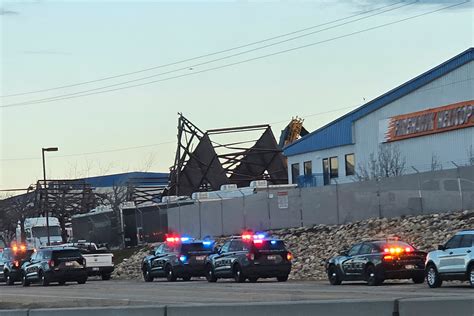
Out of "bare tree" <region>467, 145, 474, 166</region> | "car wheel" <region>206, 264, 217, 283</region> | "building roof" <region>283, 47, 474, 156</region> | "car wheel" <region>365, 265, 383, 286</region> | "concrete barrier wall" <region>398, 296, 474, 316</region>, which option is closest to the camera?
"concrete barrier wall" <region>398, 296, 474, 316</region>

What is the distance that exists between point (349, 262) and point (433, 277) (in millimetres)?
4694

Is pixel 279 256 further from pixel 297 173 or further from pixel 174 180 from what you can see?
pixel 174 180

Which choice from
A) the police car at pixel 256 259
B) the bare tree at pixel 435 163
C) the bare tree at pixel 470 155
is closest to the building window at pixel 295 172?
the bare tree at pixel 435 163

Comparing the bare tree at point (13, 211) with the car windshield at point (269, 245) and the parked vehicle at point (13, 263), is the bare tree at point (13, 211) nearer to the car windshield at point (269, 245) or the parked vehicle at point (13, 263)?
A: the parked vehicle at point (13, 263)

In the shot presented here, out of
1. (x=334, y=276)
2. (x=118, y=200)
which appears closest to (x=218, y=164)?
(x=118, y=200)

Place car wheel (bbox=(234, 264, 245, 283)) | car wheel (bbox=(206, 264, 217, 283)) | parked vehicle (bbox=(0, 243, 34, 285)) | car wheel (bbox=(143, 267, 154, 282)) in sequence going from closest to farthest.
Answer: car wheel (bbox=(234, 264, 245, 283)), car wheel (bbox=(206, 264, 217, 283)), car wheel (bbox=(143, 267, 154, 282)), parked vehicle (bbox=(0, 243, 34, 285))

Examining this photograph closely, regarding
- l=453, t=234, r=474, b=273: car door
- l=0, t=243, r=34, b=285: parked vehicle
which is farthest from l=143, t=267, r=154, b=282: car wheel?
l=453, t=234, r=474, b=273: car door

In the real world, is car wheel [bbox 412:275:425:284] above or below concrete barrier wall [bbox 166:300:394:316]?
below

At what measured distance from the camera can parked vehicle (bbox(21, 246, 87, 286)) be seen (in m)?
42.1

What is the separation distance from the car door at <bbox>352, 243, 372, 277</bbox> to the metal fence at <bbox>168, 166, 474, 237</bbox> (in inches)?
489

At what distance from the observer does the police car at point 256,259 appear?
36.3 metres

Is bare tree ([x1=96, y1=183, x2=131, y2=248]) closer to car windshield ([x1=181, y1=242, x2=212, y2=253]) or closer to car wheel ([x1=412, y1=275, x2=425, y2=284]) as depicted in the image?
car windshield ([x1=181, y1=242, x2=212, y2=253])

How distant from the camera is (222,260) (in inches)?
1497

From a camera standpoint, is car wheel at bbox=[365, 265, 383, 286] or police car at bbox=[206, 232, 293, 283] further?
police car at bbox=[206, 232, 293, 283]
